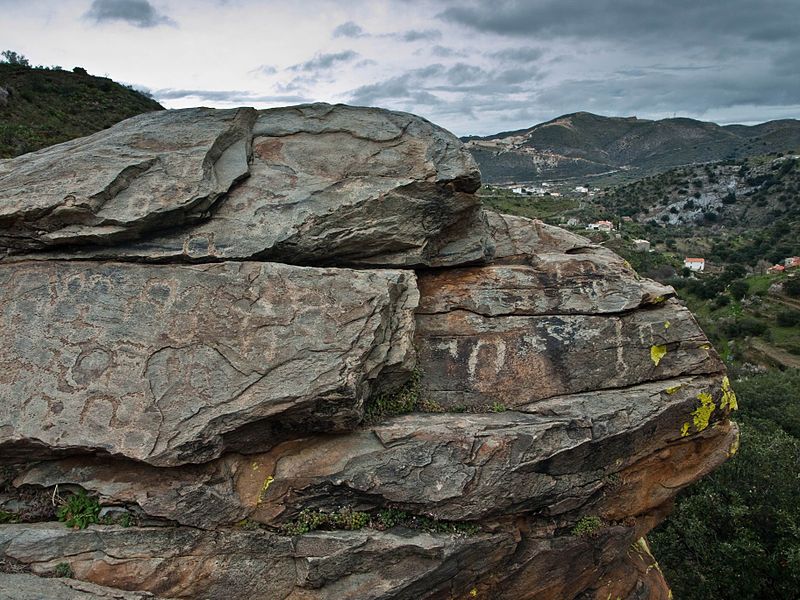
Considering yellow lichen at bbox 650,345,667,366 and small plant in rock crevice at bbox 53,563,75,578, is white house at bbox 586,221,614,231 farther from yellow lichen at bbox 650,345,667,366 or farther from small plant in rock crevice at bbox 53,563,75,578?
small plant in rock crevice at bbox 53,563,75,578

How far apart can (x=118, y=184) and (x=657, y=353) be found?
994 cm

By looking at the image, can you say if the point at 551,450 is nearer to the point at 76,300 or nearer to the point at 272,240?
the point at 272,240

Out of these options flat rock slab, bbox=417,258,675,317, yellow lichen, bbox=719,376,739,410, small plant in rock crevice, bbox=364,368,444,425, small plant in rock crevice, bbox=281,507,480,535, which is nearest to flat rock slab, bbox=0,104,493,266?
flat rock slab, bbox=417,258,675,317

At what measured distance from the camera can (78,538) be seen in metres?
7.69

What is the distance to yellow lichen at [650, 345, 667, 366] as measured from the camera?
10195mm

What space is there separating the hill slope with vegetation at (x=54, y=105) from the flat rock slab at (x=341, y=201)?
24.0m

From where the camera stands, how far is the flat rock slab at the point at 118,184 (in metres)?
8.66

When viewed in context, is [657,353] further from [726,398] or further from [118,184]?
[118,184]

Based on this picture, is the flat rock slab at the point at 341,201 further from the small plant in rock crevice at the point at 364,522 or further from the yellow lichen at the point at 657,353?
the small plant in rock crevice at the point at 364,522

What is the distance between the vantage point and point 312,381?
317 inches

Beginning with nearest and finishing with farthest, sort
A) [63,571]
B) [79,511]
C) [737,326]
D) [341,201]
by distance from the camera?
[63,571]
[79,511]
[341,201]
[737,326]

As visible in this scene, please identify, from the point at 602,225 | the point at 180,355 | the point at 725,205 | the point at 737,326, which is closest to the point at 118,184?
the point at 180,355

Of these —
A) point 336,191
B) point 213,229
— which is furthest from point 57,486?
point 336,191

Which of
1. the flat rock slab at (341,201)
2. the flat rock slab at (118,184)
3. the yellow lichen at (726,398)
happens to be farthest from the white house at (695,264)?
the flat rock slab at (118,184)
